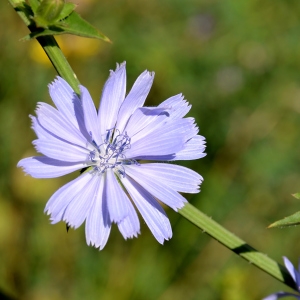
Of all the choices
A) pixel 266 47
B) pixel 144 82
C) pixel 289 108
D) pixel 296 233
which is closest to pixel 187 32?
pixel 266 47

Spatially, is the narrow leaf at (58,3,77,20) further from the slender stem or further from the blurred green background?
the blurred green background

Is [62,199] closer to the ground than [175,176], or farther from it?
farther from it

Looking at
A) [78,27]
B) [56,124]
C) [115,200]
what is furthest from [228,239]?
[78,27]

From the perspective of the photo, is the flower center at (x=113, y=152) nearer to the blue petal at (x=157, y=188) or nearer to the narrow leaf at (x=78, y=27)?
the blue petal at (x=157, y=188)

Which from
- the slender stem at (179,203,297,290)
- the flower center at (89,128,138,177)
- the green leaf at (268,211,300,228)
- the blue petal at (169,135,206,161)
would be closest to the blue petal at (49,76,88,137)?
the flower center at (89,128,138,177)

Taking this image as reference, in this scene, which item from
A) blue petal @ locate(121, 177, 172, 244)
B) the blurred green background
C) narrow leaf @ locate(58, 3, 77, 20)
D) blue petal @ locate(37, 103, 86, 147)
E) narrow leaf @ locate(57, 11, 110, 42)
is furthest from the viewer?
the blurred green background

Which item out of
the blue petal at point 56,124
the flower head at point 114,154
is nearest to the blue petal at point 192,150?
the flower head at point 114,154

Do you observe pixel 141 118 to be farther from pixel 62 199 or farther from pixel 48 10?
pixel 48 10
